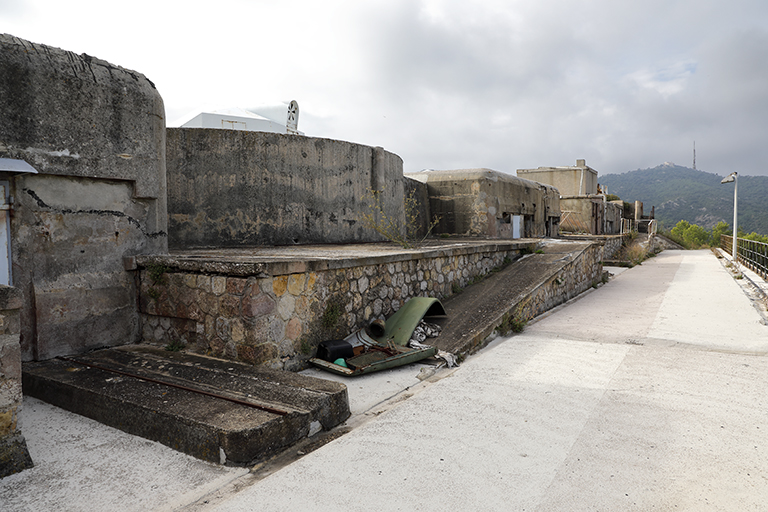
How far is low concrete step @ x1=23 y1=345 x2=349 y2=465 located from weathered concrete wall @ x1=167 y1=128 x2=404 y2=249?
10.9ft

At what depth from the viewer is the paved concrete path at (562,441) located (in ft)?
8.46

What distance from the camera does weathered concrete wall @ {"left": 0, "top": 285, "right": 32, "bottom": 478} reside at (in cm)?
273

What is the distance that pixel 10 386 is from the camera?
2.76 meters

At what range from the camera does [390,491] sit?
2.64 meters

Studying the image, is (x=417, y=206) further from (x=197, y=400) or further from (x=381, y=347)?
(x=197, y=400)

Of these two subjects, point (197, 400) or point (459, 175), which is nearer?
point (197, 400)

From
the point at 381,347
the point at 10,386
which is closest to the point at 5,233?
the point at 10,386

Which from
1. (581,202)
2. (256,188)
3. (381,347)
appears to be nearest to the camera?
(381,347)

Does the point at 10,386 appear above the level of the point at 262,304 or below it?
below

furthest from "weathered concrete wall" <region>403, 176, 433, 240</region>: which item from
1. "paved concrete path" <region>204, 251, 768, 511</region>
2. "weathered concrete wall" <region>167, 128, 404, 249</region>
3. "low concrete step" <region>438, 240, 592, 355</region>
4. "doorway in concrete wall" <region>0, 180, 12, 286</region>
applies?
"doorway in concrete wall" <region>0, 180, 12, 286</region>

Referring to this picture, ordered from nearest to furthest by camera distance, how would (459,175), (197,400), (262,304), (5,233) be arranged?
(197,400) → (5,233) → (262,304) → (459,175)

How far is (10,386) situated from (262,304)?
1910 mm

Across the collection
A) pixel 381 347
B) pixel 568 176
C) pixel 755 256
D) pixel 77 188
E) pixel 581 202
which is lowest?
pixel 381 347

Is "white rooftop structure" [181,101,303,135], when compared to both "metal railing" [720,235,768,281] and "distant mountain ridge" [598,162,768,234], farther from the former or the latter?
"distant mountain ridge" [598,162,768,234]
